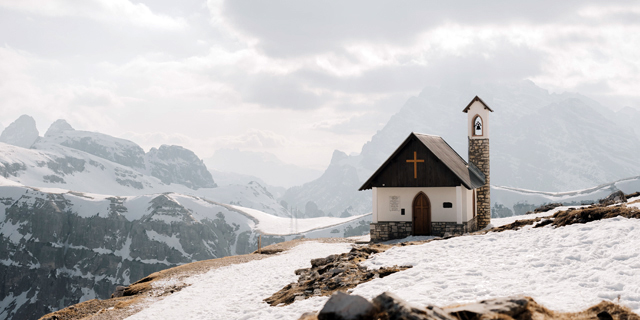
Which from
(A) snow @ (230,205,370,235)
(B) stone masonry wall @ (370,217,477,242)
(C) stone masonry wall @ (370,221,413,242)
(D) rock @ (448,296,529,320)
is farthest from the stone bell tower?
(A) snow @ (230,205,370,235)

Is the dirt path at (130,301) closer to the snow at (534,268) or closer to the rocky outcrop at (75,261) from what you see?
the snow at (534,268)

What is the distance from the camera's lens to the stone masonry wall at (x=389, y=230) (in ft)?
108

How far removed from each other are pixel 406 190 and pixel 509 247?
55.7 ft

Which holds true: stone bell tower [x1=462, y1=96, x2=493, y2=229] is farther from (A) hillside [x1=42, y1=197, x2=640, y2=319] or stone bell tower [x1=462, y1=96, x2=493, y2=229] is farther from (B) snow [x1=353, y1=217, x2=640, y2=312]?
(B) snow [x1=353, y1=217, x2=640, y2=312]

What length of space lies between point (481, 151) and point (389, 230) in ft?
37.1

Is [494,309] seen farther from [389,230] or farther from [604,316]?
[389,230]

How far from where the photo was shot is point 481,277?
1203cm

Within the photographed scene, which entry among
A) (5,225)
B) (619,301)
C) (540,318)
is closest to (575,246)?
(619,301)

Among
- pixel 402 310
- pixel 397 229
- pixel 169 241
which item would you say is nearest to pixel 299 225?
pixel 169 241

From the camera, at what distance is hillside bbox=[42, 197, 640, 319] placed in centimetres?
1027

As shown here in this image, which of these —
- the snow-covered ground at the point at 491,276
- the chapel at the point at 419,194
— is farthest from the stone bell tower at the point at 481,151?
the snow-covered ground at the point at 491,276

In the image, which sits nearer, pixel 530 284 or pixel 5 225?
pixel 530 284

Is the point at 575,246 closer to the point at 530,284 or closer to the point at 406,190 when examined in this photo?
the point at 530,284

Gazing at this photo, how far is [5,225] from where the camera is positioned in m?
199
